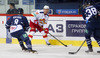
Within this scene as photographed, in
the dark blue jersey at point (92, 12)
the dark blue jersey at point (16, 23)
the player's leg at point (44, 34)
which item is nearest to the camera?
the dark blue jersey at point (92, 12)

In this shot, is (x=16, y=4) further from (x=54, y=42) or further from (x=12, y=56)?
(x=12, y=56)

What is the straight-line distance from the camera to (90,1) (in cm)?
719

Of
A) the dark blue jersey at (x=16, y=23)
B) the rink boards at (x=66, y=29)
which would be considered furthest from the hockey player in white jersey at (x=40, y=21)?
the dark blue jersey at (x=16, y=23)

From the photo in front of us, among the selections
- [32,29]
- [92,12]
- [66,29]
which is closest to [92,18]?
[92,12]

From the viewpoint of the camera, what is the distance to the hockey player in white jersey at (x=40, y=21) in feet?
28.8

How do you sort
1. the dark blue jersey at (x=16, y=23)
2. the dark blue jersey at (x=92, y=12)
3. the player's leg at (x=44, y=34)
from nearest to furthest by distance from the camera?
1. the dark blue jersey at (x=92, y=12)
2. the dark blue jersey at (x=16, y=23)
3. the player's leg at (x=44, y=34)

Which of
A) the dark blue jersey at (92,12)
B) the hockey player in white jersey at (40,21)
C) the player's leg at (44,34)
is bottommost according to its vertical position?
the player's leg at (44,34)

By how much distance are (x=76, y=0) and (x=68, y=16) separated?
2.58 feet

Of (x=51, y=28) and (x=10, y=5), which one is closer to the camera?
(x=51, y=28)

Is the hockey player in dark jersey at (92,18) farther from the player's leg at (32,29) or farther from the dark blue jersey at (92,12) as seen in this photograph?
the player's leg at (32,29)

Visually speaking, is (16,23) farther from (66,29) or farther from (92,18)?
(66,29)

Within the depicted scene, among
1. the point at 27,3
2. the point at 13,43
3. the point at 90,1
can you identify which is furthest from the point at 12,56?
the point at 27,3

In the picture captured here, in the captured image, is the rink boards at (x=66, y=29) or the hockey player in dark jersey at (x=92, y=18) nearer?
the hockey player in dark jersey at (x=92, y=18)

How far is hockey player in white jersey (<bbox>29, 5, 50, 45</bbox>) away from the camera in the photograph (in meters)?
8.78
